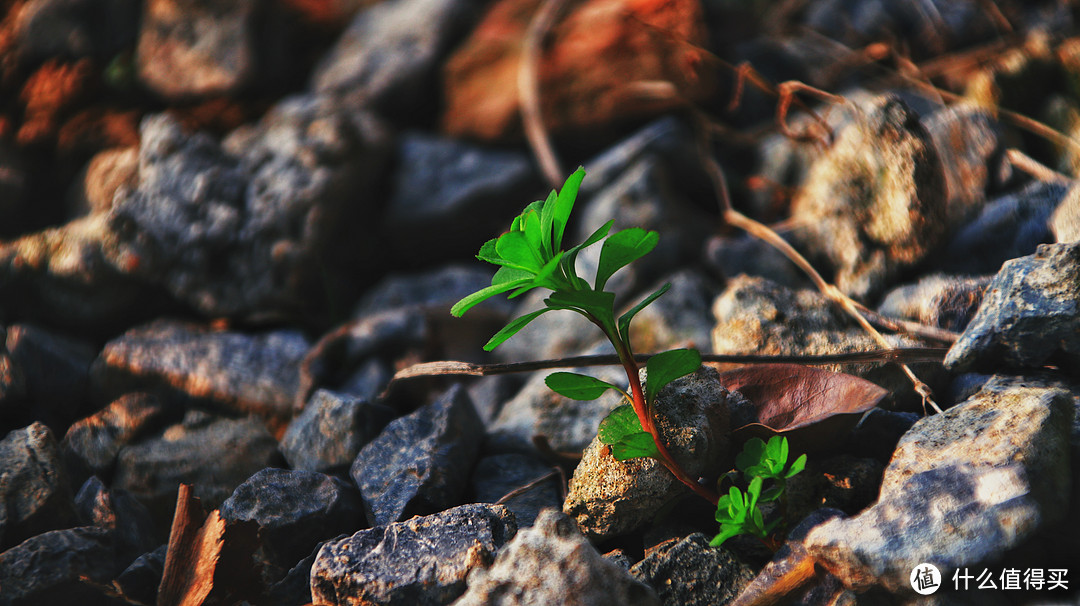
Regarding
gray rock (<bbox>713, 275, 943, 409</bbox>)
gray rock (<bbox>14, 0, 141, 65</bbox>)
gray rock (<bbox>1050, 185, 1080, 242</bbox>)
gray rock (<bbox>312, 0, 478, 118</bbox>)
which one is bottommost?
gray rock (<bbox>713, 275, 943, 409</bbox>)

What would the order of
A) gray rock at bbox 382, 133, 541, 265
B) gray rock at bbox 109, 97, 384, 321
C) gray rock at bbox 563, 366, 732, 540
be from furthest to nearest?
gray rock at bbox 382, 133, 541, 265 < gray rock at bbox 109, 97, 384, 321 < gray rock at bbox 563, 366, 732, 540

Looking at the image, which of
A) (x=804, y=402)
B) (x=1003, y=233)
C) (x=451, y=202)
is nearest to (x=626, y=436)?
(x=804, y=402)

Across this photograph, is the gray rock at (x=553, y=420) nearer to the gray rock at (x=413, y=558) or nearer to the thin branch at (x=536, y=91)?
the gray rock at (x=413, y=558)

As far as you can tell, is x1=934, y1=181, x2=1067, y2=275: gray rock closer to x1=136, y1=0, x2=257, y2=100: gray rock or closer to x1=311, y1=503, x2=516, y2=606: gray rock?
x1=311, y1=503, x2=516, y2=606: gray rock

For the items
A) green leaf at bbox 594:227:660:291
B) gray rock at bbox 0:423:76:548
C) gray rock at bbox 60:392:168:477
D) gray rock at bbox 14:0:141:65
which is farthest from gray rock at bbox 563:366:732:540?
gray rock at bbox 14:0:141:65

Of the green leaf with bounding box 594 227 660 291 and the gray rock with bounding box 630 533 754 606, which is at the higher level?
the green leaf with bounding box 594 227 660 291

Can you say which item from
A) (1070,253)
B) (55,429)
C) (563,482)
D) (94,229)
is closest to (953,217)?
(1070,253)

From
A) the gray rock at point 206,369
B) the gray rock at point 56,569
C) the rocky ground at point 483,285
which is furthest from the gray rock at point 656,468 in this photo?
the gray rock at point 206,369

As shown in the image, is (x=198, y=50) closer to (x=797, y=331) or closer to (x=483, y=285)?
(x=483, y=285)
